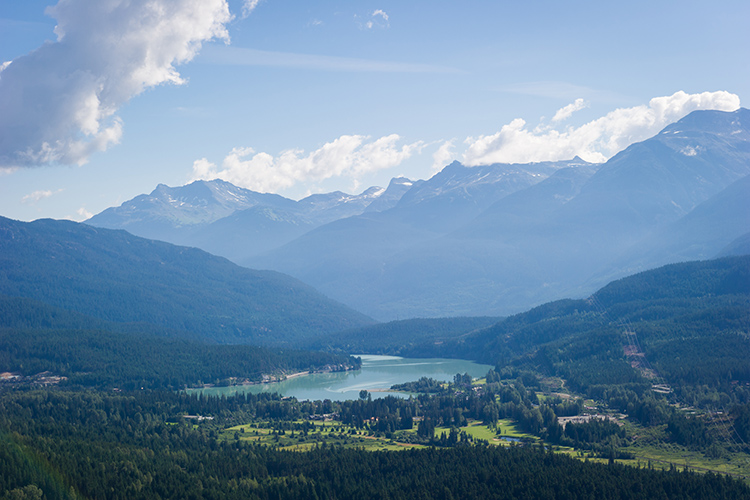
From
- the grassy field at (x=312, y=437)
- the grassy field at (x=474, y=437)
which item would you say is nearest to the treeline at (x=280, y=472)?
the grassy field at (x=312, y=437)

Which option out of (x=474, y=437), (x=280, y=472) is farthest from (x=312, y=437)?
(x=280, y=472)

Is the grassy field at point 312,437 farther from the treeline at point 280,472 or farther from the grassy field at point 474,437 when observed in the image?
the treeline at point 280,472

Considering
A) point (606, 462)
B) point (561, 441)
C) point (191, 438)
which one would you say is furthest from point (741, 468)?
point (191, 438)

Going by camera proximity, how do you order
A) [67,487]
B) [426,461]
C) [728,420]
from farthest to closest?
[728,420] < [426,461] < [67,487]

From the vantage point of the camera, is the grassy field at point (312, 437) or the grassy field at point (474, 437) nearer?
the grassy field at point (474, 437)

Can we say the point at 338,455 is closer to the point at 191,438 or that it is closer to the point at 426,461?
the point at 426,461

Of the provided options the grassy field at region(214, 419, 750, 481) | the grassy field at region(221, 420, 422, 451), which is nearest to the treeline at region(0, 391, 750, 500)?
the grassy field at region(221, 420, 422, 451)

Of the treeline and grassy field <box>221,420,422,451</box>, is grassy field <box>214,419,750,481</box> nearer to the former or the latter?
grassy field <box>221,420,422,451</box>

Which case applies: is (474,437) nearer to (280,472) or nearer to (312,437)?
(312,437)
